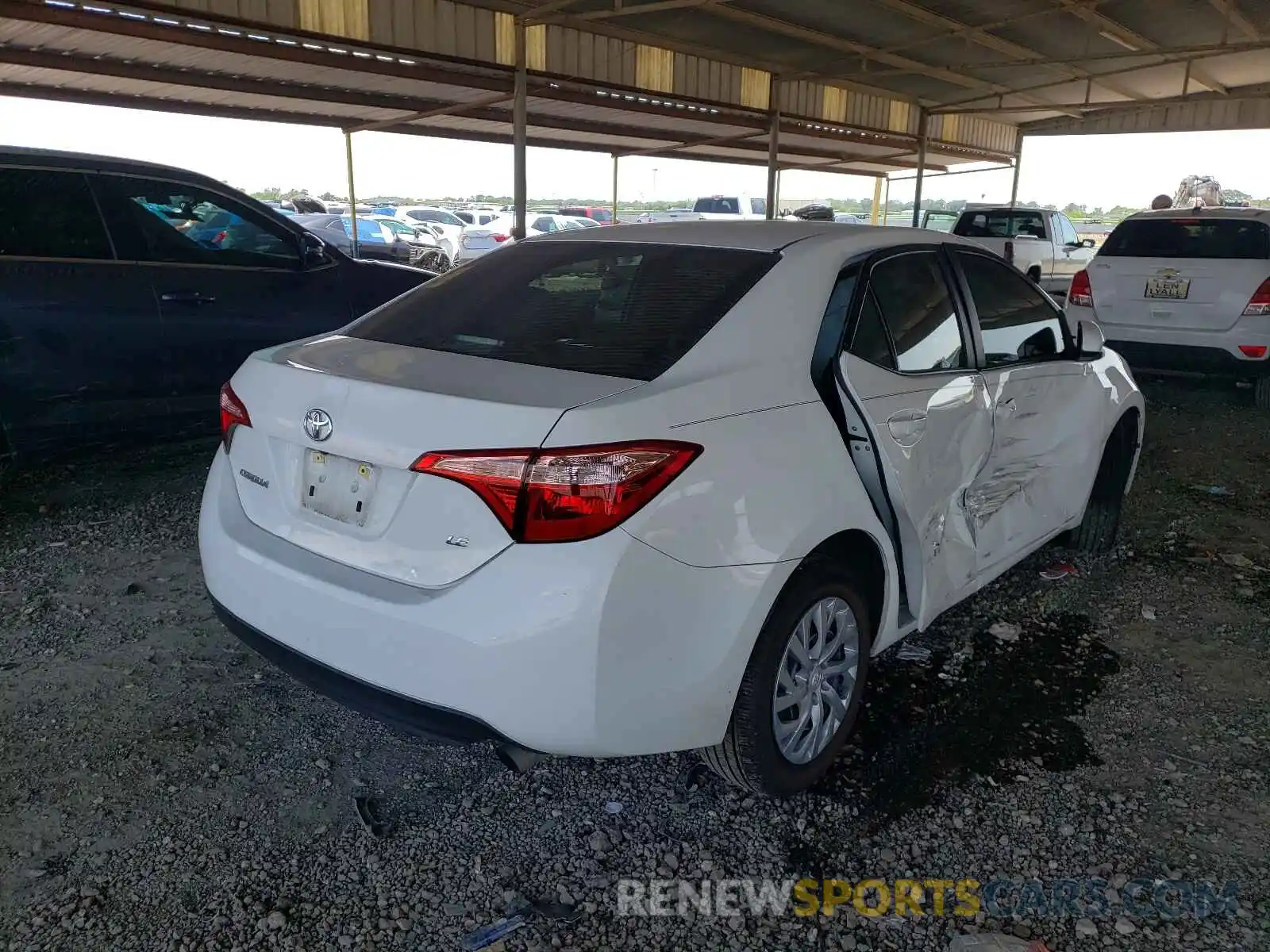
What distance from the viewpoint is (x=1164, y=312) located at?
8.23 metres

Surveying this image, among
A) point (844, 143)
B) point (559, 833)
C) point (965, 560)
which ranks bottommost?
point (559, 833)

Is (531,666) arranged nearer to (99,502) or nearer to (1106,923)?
(1106,923)

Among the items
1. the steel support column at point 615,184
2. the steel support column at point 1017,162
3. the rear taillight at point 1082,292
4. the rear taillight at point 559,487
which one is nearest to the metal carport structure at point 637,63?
the steel support column at point 615,184

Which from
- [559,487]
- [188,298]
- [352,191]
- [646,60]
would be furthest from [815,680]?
[352,191]

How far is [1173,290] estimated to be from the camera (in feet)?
26.8

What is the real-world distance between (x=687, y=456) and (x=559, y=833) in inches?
45.3

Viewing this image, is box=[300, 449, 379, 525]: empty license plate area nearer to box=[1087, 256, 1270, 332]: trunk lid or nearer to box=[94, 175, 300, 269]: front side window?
box=[94, 175, 300, 269]: front side window

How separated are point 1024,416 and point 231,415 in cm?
278

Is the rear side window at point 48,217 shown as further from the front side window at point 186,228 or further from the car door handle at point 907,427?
the car door handle at point 907,427

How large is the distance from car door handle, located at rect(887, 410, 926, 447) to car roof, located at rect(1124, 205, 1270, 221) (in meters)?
7.16

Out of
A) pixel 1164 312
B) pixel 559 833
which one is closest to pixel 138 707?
pixel 559 833

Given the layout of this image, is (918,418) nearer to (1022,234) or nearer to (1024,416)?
(1024,416)

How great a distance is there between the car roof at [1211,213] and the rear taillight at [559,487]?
837cm

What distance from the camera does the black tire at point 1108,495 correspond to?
446cm
